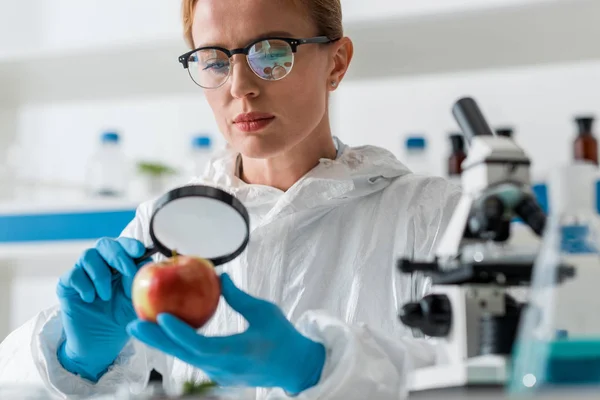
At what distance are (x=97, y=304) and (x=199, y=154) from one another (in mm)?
1533

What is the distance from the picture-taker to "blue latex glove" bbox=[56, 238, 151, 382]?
132cm

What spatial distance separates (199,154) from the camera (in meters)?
2.88

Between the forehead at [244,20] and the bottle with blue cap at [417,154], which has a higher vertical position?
the forehead at [244,20]

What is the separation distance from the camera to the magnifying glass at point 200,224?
3.93 ft

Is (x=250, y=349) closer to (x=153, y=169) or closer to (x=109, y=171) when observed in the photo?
(x=153, y=169)

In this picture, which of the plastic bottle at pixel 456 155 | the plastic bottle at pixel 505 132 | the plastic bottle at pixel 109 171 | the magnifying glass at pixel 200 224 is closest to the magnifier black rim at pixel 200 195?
the magnifying glass at pixel 200 224

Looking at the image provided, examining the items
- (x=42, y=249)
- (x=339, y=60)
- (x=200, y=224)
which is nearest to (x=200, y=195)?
(x=200, y=224)

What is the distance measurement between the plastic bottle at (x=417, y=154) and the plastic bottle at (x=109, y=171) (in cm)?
103

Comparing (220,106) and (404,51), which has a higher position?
(404,51)

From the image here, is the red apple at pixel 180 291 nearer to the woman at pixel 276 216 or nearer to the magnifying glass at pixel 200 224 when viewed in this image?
the magnifying glass at pixel 200 224

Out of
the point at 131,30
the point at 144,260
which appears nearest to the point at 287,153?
the point at 144,260

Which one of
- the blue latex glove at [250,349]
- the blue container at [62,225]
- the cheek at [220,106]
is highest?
the cheek at [220,106]

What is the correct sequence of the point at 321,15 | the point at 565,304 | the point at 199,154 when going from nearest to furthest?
the point at 565,304, the point at 321,15, the point at 199,154

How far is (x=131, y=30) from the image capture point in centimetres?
321
